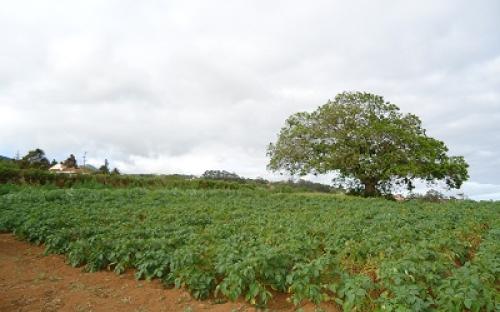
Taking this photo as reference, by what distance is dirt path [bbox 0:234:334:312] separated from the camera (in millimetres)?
5621

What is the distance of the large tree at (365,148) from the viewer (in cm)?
3053

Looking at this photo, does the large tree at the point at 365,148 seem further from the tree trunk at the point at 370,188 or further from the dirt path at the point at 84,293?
the dirt path at the point at 84,293

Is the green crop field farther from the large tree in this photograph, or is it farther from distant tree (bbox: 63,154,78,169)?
distant tree (bbox: 63,154,78,169)

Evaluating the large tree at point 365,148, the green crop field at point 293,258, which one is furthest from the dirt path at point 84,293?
the large tree at point 365,148

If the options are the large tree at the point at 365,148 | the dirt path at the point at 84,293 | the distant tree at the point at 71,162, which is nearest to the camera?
the dirt path at the point at 84,293

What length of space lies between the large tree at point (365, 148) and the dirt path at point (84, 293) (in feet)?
83.2

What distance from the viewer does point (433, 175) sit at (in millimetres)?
31422

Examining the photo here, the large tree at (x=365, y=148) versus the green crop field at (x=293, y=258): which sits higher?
the large tree at (x=365, y=148)

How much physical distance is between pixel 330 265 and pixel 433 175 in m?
28.2

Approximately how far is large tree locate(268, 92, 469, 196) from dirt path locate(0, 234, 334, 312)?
25.3 meters

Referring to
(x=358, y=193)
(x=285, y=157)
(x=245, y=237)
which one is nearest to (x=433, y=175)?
(x=358, y=193)

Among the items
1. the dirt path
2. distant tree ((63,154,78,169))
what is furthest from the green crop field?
distant tree ((63,154,78,169))

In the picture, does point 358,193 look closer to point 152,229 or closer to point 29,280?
point 152,229

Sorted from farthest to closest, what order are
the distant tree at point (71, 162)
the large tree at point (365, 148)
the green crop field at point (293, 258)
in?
1. the distant tree at point (71, 162)
2. the large tree at point (365, 148)
3. the green crop field at point (293, 258)
